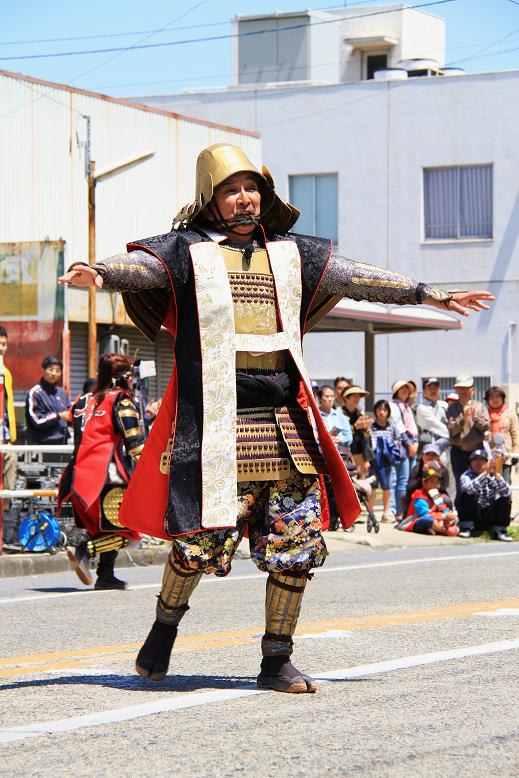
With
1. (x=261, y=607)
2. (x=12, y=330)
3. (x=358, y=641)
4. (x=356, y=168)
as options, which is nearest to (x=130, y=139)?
(x=12, y=330)

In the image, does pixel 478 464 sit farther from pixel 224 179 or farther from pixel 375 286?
pixel 224 179

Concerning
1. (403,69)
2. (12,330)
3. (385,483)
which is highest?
(403,69)

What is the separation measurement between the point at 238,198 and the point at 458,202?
2973 cm

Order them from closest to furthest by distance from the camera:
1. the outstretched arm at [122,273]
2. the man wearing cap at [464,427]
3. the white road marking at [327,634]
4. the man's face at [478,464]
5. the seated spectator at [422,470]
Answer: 1. the outstretched arm at [122,273]
2. the white road marking at [327,634]
3. the man's face at [478,464]
4. the seated spectator at [422,470]
5. the man wearing cap at [464,427]

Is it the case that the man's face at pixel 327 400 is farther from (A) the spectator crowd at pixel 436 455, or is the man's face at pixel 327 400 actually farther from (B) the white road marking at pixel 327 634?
(B) the white road marking at pixel 327 634

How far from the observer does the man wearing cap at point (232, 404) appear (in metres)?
5.68

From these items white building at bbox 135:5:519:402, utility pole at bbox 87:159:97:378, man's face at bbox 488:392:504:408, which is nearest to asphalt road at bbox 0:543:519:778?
man's face at bbox 488:392:504:408

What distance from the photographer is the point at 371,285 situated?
602cm

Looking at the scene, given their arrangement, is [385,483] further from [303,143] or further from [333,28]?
[333,28]

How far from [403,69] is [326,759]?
35898 millimetres

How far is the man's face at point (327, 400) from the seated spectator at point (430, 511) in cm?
127

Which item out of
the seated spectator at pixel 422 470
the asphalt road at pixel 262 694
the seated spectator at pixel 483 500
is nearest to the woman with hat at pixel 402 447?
the seated spectator at pixel 422 470

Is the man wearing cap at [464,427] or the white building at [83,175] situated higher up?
the white building at [83,175]

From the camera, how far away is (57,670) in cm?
639
